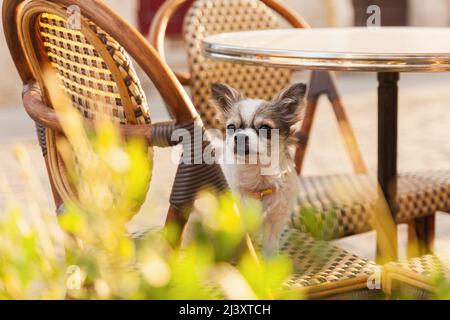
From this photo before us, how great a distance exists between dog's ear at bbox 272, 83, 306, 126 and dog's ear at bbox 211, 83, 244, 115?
0.54ft

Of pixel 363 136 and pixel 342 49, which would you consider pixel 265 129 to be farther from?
pixel 363 136

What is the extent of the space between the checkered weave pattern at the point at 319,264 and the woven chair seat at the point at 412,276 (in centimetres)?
7

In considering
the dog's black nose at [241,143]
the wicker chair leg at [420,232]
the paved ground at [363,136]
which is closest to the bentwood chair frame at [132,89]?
the dog's black nose at [241,143]

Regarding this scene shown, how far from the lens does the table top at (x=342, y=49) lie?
2523mm

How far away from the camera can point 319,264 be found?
2.20 metres

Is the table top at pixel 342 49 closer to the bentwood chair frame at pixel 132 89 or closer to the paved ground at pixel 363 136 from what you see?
the bentwood chair frame at pixel 132 89

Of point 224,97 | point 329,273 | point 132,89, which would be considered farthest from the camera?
point 224,97

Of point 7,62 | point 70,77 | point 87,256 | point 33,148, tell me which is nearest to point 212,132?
point 70,77

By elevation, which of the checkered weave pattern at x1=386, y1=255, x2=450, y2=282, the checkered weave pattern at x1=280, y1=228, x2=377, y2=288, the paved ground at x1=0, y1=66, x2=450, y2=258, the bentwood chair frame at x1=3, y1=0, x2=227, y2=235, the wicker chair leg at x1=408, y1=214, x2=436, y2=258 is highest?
the bentwood chair frame at x1=3, y1=0, x2=227, y2=235

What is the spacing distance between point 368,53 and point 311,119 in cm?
123

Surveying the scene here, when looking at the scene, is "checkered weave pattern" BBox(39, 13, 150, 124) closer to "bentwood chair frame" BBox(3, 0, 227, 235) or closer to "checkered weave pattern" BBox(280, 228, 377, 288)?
"bentwood chair frame" BBox(3, 0, 227, 235)

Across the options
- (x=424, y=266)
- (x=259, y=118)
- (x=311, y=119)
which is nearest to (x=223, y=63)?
(x=311, y=119)

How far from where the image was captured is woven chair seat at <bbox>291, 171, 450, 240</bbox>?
3035 mm

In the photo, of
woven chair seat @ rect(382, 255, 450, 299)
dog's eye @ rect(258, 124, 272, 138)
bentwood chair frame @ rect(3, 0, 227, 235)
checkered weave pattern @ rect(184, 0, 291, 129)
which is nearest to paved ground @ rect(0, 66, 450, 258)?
checkered weave pattern @ rect(184, 0, 291, 129)
